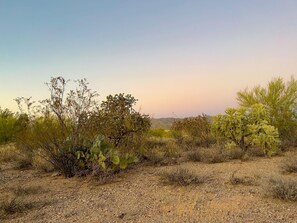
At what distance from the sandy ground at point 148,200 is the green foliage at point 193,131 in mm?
6788

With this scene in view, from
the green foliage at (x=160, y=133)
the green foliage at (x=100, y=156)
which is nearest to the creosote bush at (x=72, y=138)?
the green foliage at (x=100, y=156)

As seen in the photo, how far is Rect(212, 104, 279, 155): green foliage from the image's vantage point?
1214 cm

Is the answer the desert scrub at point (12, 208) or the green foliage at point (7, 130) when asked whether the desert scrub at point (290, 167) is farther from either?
the green foliage at point (7, 130)

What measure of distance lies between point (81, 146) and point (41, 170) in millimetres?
2262

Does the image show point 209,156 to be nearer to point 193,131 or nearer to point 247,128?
point 247,128

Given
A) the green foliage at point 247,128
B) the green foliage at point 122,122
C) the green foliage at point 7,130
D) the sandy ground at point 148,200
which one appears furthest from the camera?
the green foliage at point 7,130

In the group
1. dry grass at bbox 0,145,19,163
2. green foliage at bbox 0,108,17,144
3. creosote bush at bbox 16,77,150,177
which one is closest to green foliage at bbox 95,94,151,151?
creosote bush at bbox 16,77,150,177

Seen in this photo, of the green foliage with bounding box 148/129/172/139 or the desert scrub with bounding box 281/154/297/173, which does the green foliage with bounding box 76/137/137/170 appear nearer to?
the desert scrub with bounding box 281/154/297/173

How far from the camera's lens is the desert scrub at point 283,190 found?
606cm

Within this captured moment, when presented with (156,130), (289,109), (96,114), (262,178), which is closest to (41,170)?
(96,114)

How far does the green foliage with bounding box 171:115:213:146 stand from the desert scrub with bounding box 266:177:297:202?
9474 millimetres

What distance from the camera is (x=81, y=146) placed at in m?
9.24

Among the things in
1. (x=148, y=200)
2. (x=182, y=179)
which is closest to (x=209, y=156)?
(x=182, y=179)

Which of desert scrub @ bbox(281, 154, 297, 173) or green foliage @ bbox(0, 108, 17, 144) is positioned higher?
green foliage @ bbox(0, 108, 17, 144)
